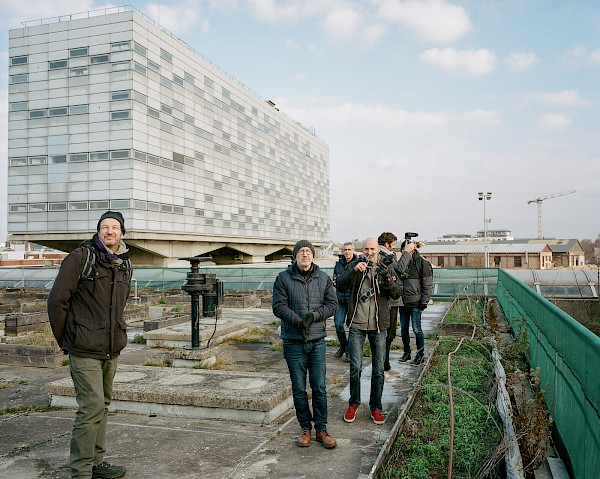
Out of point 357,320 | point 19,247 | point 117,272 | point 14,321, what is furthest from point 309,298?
point 19,247

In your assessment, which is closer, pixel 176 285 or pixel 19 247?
pixel 176 285

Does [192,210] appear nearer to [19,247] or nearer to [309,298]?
[309,298]

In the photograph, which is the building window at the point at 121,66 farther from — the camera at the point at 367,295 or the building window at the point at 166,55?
the camera at the point at 367,295

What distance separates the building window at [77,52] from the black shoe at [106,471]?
49088mm

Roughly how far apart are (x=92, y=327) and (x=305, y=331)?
191 cm

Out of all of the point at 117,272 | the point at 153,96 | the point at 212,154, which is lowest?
the point at 117,272

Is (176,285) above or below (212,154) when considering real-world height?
below

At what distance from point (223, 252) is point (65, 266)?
61.5m

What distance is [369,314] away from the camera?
18.7 ft

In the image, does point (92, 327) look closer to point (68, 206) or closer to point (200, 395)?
point (200, 395)

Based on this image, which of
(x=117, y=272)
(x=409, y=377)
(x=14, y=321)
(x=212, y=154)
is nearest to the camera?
(x=117, y=272)

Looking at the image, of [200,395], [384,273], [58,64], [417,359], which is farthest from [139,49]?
[384,273]

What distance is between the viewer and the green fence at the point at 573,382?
11.4 feet

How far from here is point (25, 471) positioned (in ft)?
14.3
